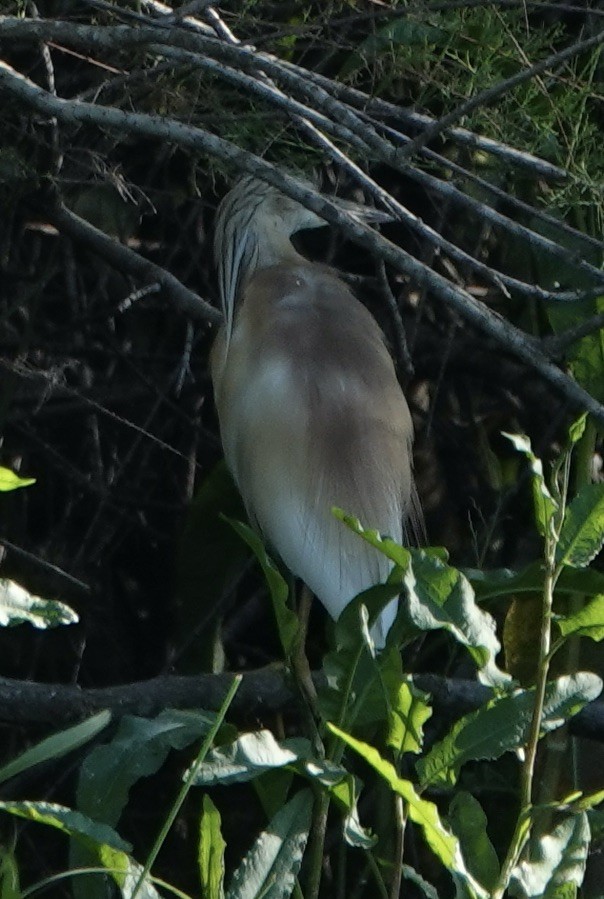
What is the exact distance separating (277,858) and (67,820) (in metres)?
0.17

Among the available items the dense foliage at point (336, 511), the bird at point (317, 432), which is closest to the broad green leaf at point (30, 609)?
the dense foliage at point (336, 511)

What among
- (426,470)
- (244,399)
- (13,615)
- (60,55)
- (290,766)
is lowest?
(426,470)

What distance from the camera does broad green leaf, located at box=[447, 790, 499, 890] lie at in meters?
1.00

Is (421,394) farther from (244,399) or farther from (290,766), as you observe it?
(290,766)

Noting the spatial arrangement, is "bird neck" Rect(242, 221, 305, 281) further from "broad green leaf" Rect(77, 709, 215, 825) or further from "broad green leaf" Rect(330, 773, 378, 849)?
"broad green leaf" Rect(330, 773, 378, 849)

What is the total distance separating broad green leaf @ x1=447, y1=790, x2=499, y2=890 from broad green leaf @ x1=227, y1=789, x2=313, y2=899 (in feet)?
0.34

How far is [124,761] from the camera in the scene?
3.90 feet

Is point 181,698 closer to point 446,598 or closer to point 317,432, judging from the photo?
point 317,432

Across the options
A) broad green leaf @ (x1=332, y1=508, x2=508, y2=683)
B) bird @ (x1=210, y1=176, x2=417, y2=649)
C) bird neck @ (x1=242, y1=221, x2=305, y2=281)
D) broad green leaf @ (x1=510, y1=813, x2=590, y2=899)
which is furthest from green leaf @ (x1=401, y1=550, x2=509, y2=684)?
bird neck @ (x1=242, y1=221, x2=305, y2=281)

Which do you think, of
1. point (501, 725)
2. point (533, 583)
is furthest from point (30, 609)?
point (533, 583)

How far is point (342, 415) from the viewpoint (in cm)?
192

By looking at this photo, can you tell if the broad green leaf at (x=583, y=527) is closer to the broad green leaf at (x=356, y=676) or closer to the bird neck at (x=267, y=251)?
the broad green leaf at (x=356, y=676)

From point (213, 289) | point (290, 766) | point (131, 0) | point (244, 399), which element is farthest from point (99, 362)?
point (290, 766)

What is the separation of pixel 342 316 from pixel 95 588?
633 mm
